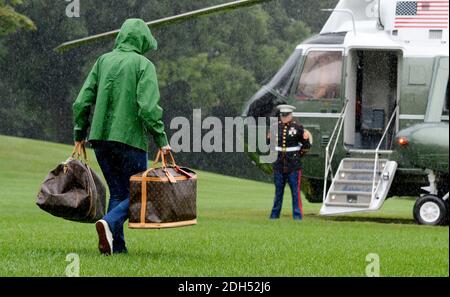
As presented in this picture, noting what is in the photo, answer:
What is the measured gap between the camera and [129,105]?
973 centimetres

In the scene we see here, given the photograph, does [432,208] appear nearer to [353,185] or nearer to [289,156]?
[353,185]

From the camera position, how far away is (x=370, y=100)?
18.9m

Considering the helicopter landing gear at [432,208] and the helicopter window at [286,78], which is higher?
the helicopter window at [286,78]

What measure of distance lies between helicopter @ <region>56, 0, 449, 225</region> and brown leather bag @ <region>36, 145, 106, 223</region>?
7.26 metres

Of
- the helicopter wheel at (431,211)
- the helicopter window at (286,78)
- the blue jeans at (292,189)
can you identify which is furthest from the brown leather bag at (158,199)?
the helicopter window at (286,78)

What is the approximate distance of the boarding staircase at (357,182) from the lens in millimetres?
16906

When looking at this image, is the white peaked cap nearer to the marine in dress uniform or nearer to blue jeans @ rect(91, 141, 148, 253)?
the marine in dress uniform

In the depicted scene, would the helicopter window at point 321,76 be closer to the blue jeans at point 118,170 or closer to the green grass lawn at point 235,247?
the green grass lawn at point 235,247

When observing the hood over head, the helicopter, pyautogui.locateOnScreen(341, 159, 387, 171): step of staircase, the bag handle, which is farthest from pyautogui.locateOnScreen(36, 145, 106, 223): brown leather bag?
pyautogui.locateOnScreen(341, 159, 387, 171): step of staircase

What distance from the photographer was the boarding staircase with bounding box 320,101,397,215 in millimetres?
16906

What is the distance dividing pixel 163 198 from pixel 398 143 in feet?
24.1

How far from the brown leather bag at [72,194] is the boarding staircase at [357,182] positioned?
734 cm
